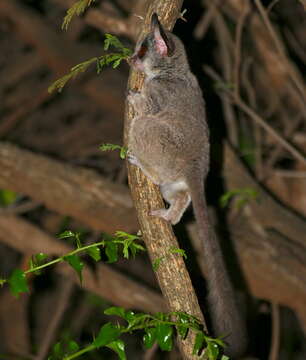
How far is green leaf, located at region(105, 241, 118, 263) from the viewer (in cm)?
182

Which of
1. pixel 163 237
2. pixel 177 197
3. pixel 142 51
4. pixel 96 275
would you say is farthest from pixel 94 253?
pixel 96 275

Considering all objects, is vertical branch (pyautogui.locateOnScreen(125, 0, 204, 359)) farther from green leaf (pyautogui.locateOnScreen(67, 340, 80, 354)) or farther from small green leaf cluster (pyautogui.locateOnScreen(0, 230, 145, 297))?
green leaf (pyautogui.locateOnScreen(67, 340, 80, 354))

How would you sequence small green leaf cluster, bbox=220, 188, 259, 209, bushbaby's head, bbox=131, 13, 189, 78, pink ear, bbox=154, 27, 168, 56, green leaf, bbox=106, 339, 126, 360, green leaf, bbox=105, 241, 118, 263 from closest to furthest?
green leaf, bbox=106, 339, 126, 360 → green leaf, bbox=105, 241, 118, 263 → bushbaby's head, bbox=131, 13, 189, 78 → pink ear, bbox=154, 27, 168, 56 → small green leaf cluster, bbox=220, 188, 259, 209

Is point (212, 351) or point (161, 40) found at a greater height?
point (161, 40)

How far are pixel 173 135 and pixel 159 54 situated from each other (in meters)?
0.48

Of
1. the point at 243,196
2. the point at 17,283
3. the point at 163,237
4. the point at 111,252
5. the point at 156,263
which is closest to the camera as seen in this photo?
the point at 17,283

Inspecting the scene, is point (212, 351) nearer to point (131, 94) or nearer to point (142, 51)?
point (131, 94)

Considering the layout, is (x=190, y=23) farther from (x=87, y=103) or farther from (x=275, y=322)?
(x=275, y=322)

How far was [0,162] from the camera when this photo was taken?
4.21 metres

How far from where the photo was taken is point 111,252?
1836mm

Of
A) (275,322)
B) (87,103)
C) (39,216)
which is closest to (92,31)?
(87,103)

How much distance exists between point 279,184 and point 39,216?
2.98 m

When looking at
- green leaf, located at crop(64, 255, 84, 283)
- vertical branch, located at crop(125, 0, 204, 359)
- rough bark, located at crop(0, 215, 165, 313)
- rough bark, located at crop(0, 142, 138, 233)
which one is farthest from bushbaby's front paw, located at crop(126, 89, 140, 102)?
rough bark, located at crop(0, 215, 165, 313)

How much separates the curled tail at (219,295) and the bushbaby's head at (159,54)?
68 centimetres
